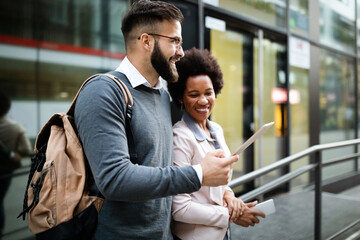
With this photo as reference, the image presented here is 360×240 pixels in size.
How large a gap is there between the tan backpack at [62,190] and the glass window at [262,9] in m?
3.28

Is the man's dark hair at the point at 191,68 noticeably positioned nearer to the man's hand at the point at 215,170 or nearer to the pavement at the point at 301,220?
the man's hand at the point at 215,170

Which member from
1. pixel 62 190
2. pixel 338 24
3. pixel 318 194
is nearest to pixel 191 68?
pixel 62 190

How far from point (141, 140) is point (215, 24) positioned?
301 cm

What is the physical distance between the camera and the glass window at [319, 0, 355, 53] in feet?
20.6

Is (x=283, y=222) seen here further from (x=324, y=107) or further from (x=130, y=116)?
(x=324, y=107)

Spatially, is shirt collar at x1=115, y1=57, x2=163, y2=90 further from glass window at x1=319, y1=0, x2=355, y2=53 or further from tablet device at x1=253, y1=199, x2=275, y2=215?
glass window at x1=319, y1=0, x2=355, y2=53

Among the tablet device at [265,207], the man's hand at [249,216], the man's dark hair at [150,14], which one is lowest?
the man's hand at [249,216]

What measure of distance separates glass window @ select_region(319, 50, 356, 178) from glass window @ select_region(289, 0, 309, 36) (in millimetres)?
837

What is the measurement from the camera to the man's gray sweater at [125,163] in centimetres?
89

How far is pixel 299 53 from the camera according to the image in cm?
543

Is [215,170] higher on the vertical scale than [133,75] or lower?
lower

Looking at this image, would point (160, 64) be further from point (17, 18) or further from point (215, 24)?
point (17, 18)

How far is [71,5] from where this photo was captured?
512cm

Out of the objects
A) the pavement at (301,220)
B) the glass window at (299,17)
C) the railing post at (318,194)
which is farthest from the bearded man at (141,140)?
the glass window at (299,17)
